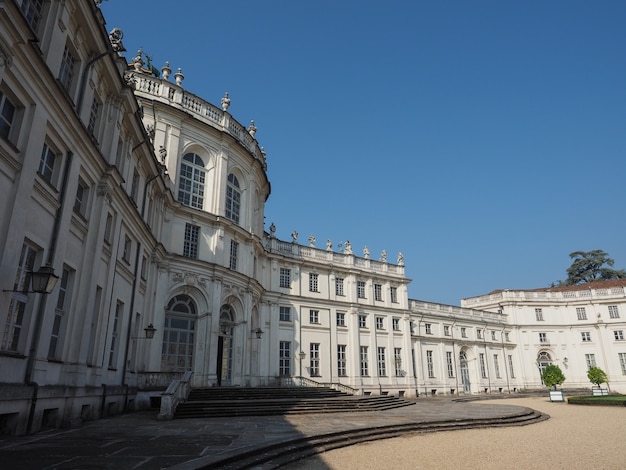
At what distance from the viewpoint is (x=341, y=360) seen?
33.2 meters

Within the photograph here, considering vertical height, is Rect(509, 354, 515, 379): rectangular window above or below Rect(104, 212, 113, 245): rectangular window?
below

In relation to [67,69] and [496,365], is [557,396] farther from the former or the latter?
[67,69]

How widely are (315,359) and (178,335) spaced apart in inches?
509

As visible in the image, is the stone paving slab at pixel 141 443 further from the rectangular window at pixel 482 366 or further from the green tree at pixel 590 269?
the green tree at pixel 590 269

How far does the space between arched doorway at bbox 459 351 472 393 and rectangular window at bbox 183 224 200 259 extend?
32.1 metres

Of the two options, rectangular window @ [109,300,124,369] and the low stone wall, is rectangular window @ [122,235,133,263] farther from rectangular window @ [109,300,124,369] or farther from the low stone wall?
the low stone wall

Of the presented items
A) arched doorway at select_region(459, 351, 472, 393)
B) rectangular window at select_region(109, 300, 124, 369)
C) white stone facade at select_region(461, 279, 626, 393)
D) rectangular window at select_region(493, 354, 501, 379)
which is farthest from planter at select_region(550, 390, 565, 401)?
rectangular window at select_region(109, 300, 124, 369)

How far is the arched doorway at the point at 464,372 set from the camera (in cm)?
4331

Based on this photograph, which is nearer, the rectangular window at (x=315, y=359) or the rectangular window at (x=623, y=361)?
the rectangular window at (x=315, y=359)

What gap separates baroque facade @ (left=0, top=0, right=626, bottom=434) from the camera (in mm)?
9133

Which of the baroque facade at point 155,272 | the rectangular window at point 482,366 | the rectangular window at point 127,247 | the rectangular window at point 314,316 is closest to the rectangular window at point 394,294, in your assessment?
the baroque facade at point 155,272

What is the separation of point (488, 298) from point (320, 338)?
30167 mm

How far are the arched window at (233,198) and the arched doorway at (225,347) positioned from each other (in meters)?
5.34

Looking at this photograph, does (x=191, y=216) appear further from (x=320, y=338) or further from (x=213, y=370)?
(x=320, y=338)
